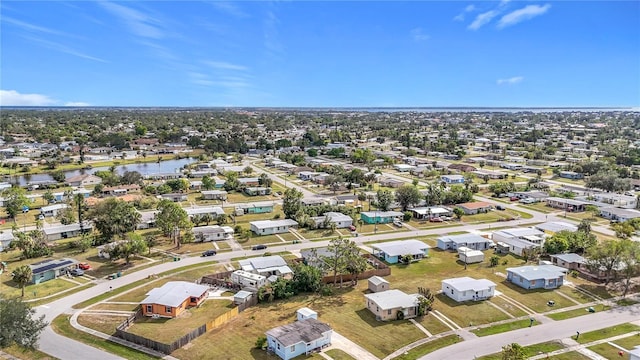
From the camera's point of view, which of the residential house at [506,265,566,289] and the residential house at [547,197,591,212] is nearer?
the residential house at [506,265,566,289]

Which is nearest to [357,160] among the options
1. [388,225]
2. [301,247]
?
[388,225]

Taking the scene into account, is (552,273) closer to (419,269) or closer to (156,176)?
(419,269)

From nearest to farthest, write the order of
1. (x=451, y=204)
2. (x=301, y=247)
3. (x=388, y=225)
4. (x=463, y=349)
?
(x=463, y=349)
(x=301, y=247)
(x=388, y=225)
(x=451, y=204)

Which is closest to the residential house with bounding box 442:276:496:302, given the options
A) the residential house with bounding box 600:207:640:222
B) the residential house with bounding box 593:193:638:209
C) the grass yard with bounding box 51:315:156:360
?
the grass yard with bounding box 51:315:156:360

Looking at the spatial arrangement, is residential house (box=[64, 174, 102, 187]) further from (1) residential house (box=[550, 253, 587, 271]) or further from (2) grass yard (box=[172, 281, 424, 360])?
(1) residential house (box=[550, 253, 587, 271])

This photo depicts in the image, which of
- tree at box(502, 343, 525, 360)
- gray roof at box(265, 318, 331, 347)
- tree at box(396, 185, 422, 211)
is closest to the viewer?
tree at box(502, 343, 525, 360)

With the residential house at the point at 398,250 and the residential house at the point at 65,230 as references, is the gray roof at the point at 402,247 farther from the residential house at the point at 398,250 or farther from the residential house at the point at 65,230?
the residential house at the point at 65,230

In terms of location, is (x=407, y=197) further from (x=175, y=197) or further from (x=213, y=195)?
(x=175, y=197)
